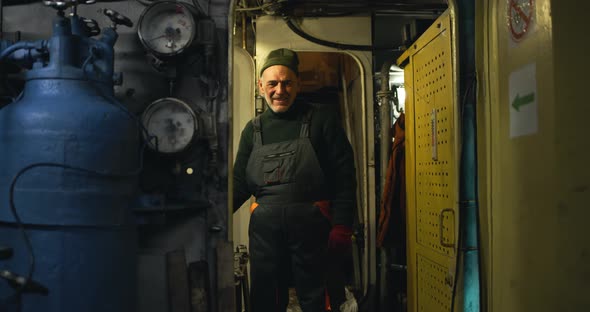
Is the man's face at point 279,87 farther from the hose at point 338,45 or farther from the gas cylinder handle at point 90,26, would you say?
the gas cylinder handle at point 90,26

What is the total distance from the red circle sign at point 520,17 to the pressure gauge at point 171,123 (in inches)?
57.3

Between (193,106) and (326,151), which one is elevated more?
(193,106)

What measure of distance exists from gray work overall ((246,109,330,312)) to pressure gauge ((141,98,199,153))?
38.8 inches

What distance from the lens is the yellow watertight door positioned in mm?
2439

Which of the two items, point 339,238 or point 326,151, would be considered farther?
Answer: point 326,151

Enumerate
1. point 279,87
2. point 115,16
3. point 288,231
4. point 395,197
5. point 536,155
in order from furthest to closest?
point 395,197 < point 279,87 < point 288,231 < point 115,16 < point 536,155

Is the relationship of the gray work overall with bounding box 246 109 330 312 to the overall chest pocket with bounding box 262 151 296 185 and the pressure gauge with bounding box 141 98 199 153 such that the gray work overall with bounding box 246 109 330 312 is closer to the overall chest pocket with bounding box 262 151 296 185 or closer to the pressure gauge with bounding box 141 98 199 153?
the overall chest pocket with bounding box 262 151 296 185

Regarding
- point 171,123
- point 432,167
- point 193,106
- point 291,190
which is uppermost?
point 193,106

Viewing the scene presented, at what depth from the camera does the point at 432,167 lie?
2.77 m

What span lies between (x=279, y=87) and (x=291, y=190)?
2.43 feet

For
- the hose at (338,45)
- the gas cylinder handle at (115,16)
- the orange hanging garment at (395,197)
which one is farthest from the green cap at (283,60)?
the gas cylinder handle at (115,16)

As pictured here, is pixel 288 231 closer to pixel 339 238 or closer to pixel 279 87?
pixel 339 238

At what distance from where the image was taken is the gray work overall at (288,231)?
117 inches

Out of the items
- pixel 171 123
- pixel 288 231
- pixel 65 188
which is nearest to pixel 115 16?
pixel 171 123
